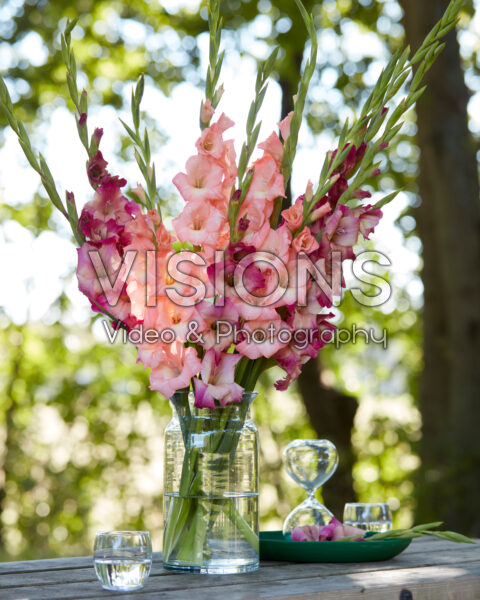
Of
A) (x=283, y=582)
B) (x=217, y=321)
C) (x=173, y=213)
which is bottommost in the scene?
(x=283, y=582)

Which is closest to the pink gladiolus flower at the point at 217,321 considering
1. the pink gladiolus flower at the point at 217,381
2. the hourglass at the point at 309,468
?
the pink gladiolus flower at the point at 217,381

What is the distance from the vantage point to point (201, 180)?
1276 mm

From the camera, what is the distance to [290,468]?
1.53 metres

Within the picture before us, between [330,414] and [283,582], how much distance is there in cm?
373

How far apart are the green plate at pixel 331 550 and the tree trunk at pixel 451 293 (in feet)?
7.94

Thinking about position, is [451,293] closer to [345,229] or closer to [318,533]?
[318,533]

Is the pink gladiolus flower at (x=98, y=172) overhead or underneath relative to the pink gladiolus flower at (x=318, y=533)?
overhead

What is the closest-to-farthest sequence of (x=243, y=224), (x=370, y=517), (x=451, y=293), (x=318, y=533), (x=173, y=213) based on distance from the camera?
(x=243, y=224) < (x=318, y=533) < (x=370, y=517) < (x=451, y=293) < (x=173, y=213)

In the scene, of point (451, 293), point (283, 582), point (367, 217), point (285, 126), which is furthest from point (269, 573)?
point (451, 293)

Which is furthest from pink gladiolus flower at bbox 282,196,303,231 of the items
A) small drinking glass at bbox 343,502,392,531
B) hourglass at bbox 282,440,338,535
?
small drinking glass at bbox 343,502,392,531

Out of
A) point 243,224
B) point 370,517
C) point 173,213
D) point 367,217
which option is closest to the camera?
point 243,224

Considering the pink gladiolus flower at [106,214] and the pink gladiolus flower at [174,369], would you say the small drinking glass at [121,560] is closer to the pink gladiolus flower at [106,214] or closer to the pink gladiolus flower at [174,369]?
the pink gladiolus flower at [174,369]

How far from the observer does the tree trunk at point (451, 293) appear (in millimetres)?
Answer: 3748

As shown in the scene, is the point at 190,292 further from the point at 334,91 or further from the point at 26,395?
the point at 26,395
